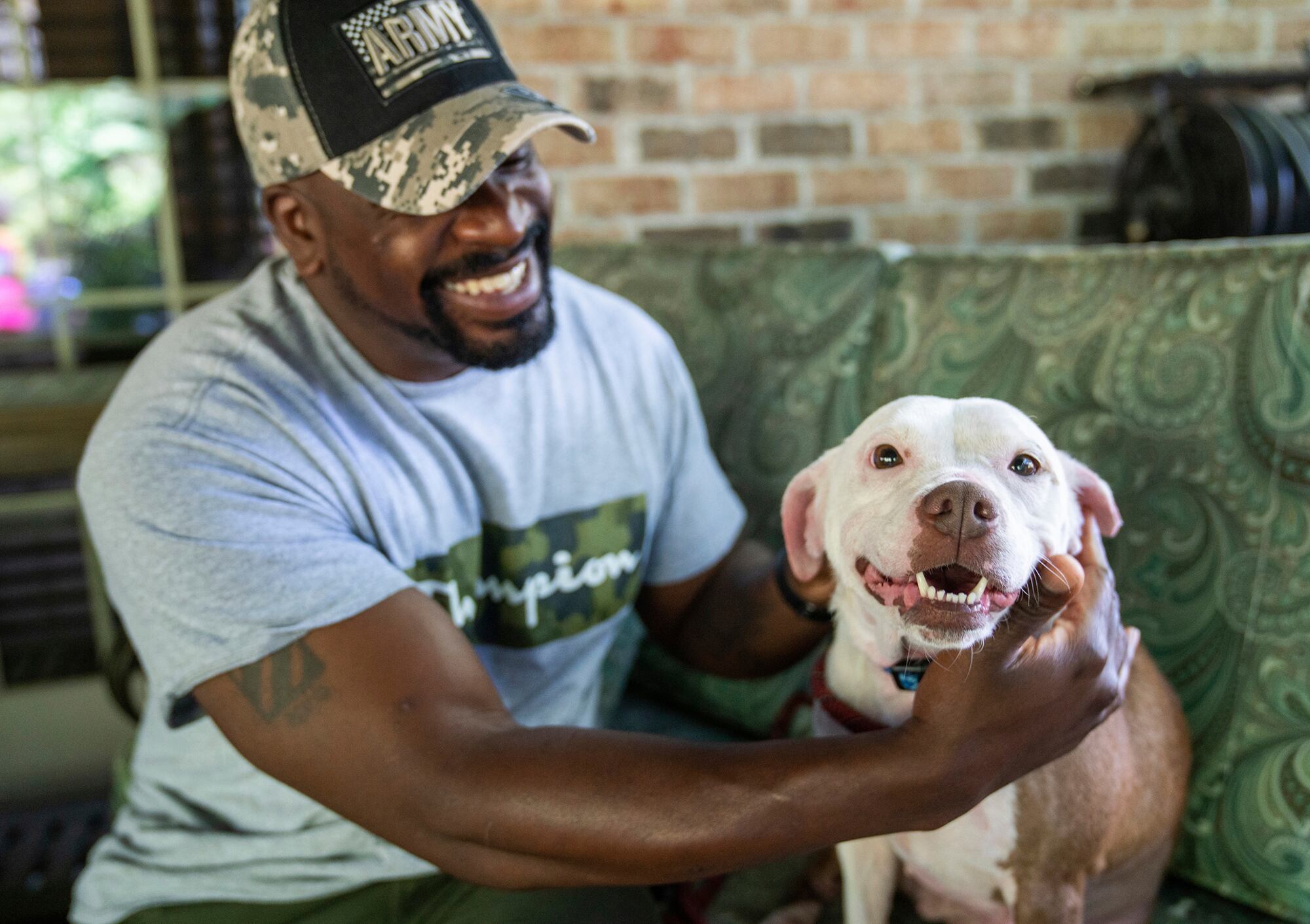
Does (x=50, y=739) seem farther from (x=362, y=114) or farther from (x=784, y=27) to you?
(x=784, y=27)

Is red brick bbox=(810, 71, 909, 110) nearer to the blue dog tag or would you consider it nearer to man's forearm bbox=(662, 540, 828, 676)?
man's forearm bbox=(662, 540, 828, 676)

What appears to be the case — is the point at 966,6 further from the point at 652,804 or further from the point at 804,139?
the point at 652,804

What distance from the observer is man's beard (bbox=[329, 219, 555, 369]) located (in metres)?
1.35

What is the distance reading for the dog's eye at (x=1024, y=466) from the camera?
91 cm

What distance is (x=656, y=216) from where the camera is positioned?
2.51m

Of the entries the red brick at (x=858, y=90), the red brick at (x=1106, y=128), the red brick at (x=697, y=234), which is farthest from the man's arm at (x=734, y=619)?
the red brick at (x=1106, y=128)

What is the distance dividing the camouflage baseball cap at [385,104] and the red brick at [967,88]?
5.10 ft

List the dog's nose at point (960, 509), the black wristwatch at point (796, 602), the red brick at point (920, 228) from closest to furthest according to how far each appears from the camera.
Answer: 1. the dog's nose at point (960, 509)
2. the black wristwatch at point (796, 602)
3. the red brick at point (920, 228)

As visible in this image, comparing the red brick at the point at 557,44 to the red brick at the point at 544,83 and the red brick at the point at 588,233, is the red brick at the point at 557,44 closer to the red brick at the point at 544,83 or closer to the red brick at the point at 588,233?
the red brick at the point at 544,83

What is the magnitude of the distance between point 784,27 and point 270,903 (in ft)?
7.01

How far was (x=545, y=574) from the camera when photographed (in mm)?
1467

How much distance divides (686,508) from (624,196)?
112cm

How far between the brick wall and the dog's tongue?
175cm

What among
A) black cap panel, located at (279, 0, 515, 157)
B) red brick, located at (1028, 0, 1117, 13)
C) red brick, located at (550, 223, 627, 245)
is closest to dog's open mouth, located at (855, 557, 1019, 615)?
black cap panel, located at (279, 0, 515, 157)
